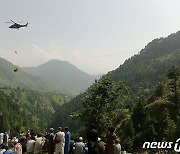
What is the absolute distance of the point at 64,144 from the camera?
819 inches

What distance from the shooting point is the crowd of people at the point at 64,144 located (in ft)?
54.5

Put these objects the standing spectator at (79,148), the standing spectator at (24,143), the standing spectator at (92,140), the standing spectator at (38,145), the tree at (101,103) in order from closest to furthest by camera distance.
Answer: the standing spectator at (92,140), the standing spectator at (79,148), the standing spectator at (24,143), the standing spectator at (38,145), the tree at (101,103)

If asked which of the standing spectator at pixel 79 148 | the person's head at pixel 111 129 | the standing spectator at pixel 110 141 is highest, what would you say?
the person's head at pixel 111 129

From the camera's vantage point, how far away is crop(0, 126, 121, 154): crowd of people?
Result: 16625 millimetres

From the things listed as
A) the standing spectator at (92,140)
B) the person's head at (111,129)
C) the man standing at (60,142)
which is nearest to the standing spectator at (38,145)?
the man standing at (60,142)

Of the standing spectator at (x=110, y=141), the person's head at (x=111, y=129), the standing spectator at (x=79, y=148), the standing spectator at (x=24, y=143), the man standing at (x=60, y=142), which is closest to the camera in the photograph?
the person's head at (x=111, y=129)

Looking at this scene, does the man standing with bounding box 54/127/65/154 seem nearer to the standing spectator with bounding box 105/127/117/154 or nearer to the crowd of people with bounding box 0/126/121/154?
the crowd of people with bounding box 0/126/121/154

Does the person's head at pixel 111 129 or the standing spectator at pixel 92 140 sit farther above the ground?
the person's head at pixel 111 129

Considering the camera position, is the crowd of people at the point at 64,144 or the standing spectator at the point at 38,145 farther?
the standing spectator at the point at 38,145

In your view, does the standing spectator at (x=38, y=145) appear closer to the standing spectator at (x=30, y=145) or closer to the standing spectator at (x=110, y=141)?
the standing spectator at (x=30, y=145)

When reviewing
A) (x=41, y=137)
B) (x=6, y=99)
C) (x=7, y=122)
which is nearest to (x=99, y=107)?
(x=41, y=137)

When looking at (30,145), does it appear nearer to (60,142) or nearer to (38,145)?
(38,145)

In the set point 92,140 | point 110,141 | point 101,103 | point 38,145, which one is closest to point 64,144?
point 38,145

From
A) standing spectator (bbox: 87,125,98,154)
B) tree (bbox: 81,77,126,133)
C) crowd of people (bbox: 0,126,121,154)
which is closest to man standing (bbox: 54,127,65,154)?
crowd of people (bbox: 0,126,121,154)
